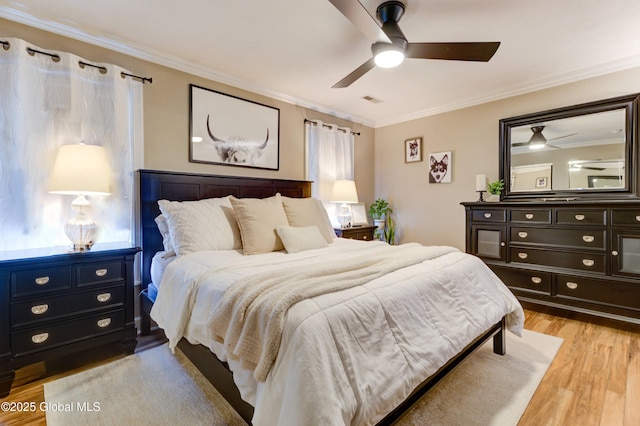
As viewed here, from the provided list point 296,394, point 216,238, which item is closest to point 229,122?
point 216,238

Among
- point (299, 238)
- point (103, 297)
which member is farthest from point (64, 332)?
point (299, 238)

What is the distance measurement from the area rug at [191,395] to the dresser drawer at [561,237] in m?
1.29

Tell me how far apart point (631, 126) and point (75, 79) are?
500cm

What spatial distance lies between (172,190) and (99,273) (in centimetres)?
95

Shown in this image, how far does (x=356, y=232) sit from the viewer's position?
4.04 meters

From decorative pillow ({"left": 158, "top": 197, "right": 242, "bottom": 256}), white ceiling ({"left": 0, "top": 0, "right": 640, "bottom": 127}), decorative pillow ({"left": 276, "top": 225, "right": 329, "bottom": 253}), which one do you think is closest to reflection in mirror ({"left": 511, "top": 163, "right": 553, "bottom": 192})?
white ceiling ({"left": 0, "top": 0, "right": 640, "bottom": 127})

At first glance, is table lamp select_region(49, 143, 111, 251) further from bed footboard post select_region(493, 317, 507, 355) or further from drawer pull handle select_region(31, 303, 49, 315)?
bed footboard post select_region(493, 317, 507, 355)

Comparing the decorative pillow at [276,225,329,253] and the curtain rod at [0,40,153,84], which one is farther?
the decorative pillow at [276,225,329,253]

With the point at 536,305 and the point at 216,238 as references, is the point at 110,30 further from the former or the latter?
the point at 536,305

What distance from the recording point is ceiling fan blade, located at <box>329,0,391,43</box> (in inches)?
62.3

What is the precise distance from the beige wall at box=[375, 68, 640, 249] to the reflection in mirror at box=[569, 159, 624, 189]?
0.67 meters

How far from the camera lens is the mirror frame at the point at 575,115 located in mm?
2883

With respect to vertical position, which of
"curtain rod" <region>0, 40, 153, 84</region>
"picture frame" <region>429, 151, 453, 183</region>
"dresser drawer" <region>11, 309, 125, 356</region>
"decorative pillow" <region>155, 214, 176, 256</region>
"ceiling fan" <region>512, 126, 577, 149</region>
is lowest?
"dresser drawer" <region>11, 309, 125, 356</region>

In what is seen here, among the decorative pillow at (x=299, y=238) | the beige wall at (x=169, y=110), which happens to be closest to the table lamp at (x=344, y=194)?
the beige wall at (x=169, y=110)
